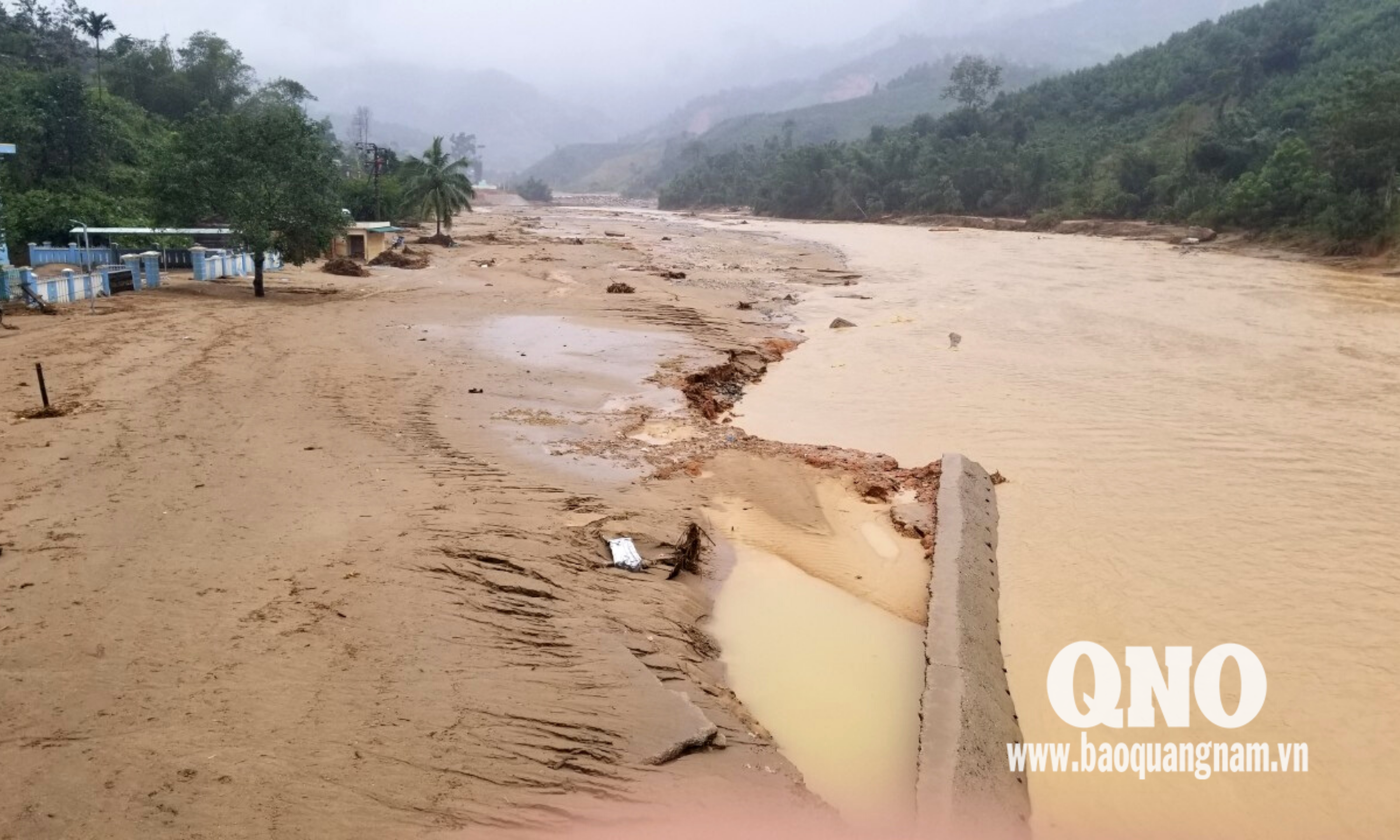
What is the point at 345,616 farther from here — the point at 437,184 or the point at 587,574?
the point at 437,184

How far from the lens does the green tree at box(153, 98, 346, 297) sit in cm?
2086

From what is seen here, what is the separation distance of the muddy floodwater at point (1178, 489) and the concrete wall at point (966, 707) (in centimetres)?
27

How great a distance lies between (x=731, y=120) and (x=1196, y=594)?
20104 cm

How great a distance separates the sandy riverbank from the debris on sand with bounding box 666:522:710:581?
117mm

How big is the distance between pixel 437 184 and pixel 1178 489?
40.8 metres

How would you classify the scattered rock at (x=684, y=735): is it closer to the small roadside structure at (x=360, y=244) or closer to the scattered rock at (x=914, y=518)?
the scattered rock at (x=914, y=518)

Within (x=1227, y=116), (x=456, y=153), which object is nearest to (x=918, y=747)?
(x=1227, y=116)

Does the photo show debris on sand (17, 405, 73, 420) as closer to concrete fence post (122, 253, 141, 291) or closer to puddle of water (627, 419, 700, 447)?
puddle of water (627, 419, 700, 447)

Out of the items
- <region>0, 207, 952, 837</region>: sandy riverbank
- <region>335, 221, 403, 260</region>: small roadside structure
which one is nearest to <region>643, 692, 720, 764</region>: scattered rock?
<region>0, 207, 952, 837</region>: sandy riverbank

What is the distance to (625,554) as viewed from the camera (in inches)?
271

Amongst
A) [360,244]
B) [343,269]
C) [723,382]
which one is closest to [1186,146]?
[360,244]

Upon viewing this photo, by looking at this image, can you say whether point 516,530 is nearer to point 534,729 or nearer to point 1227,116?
point 534,729

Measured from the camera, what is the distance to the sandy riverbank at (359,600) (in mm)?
4145

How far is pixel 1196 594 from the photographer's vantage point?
729cm
